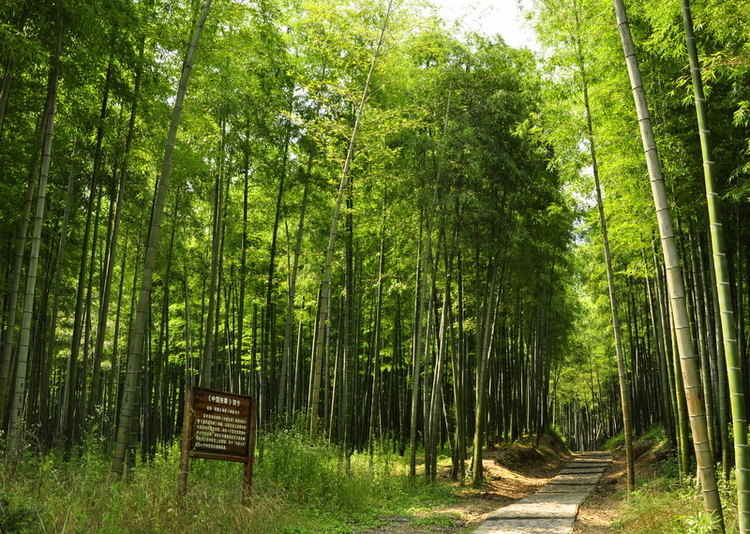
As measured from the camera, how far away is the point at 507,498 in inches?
342

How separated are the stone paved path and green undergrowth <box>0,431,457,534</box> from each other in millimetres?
1069

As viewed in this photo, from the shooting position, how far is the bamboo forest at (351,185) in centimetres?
444

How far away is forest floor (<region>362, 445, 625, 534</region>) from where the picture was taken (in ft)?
20.2

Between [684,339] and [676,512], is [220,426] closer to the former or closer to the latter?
[684,339]

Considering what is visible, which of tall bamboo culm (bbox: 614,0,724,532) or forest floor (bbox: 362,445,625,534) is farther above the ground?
tall bamboo culm (bbox: 614,0,724,532)

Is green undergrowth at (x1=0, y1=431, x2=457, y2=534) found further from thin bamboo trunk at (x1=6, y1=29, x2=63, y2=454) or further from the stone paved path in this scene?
the stone paved path

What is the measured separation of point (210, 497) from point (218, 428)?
59 cm

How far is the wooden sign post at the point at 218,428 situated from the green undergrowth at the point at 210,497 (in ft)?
0.76

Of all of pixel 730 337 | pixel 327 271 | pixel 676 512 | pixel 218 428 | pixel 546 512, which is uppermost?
pixel 327 271

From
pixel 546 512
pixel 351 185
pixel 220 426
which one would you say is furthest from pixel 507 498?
pixel 220 426

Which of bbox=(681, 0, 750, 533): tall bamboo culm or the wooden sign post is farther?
the wooden sign post

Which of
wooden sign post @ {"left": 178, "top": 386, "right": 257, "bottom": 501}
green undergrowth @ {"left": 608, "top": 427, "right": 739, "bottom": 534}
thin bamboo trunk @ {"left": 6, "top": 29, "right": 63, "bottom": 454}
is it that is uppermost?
thin bamboo trunk @ {"left": 6, "top": 29, "right": 63, "bottom": 454}

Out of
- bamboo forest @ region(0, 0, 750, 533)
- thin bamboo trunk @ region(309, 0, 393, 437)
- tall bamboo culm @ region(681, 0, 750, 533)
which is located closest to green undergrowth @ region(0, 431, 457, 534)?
bamboo forest @ region(0, 0, 750, 533)

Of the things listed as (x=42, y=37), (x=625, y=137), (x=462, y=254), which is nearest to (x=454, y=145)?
(x=462, y=254)
